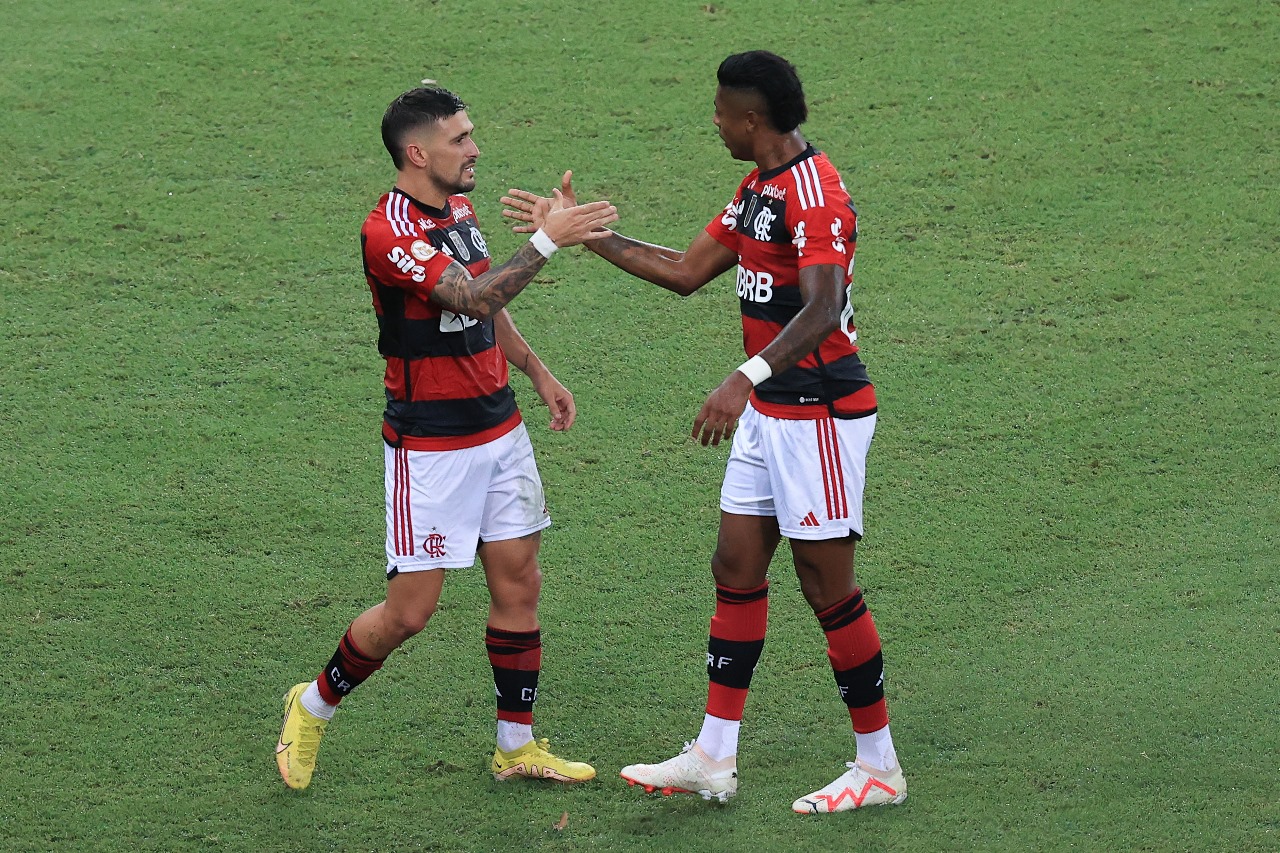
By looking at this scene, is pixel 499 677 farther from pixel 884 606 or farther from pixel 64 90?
pixel 64 90

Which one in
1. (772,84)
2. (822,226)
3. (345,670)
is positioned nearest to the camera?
(822,226)

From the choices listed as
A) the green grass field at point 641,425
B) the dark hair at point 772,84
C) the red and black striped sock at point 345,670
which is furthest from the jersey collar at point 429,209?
the green grass field at point 641,425

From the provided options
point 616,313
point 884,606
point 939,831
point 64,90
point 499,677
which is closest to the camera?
point 939,831

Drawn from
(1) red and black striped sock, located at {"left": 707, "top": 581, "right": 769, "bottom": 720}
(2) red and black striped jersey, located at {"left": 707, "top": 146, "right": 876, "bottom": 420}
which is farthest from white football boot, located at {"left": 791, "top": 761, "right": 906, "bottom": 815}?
(2) red and black striped jersey, located at {"left": 707, "top": 146, "right": 876, "bottom": 420}

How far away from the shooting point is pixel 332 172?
8.40 meters

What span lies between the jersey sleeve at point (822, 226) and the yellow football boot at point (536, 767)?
1.80 m

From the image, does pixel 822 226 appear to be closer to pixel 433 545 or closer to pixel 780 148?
pixel 780 148

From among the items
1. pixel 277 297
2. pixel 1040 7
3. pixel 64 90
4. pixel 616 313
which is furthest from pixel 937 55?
pixel 64 90

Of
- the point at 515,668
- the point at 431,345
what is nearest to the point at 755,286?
the point at 431,345

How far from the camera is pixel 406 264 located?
4.20 metres

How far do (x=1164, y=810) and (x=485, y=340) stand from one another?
2.52 meters

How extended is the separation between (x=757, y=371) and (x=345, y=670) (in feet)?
5.38

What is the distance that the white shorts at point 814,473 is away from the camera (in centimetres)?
434

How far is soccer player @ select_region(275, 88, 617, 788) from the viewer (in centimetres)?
427
